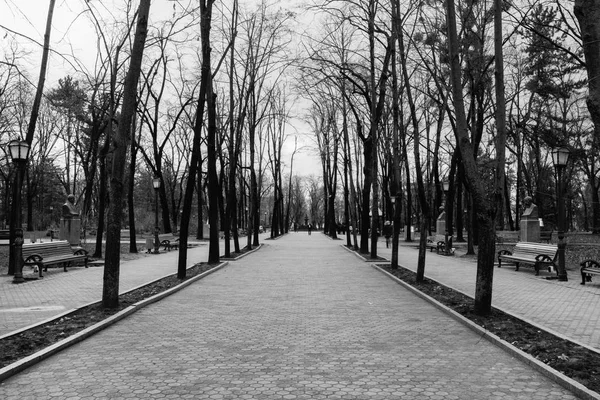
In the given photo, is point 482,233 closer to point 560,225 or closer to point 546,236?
point 560,225

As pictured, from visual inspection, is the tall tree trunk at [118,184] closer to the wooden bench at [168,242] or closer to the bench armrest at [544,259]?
the bench armrest at [544,259]

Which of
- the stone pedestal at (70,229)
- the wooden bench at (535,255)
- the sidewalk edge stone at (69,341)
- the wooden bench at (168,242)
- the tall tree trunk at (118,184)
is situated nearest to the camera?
the sidewalk edge stone at (69,341)

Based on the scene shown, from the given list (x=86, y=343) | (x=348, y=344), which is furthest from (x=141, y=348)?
(x=348, y=344)

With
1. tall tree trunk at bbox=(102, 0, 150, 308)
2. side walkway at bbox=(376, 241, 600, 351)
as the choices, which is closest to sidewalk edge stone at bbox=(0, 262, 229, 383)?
tall tree trunk at bbox=(102, 0, 150, 308)

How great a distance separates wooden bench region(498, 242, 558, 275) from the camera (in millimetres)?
14133

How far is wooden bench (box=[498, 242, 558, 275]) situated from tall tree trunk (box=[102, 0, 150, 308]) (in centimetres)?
1104

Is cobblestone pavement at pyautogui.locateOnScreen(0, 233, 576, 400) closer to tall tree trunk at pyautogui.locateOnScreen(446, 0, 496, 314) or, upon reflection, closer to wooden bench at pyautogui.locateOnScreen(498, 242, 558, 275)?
tall tree trunk at pyautogui.locateOnScreen(446, 0, 496, 314)

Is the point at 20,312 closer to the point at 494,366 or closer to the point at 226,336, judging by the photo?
the point at 226,336

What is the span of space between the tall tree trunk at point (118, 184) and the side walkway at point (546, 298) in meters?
6.43

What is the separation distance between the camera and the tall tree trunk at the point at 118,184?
337 inches

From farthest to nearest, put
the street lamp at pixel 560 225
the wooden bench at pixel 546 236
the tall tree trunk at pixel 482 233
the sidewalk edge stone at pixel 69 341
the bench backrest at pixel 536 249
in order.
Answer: the wooden bench at pixel 546 236 → the bench backrest at pixel 536 249 → the street lamp at pixel 560 225 → the tall tree trunk at pixel 482 233 → the sidewalk edge stone at pixel 69 341

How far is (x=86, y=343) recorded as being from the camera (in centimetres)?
642

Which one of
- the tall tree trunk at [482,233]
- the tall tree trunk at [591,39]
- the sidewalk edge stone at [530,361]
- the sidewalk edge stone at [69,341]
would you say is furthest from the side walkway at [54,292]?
the tall tree trunk at [591,39]

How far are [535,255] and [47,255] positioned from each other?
14.0 metres
